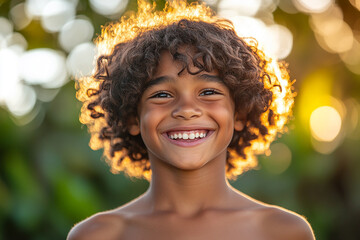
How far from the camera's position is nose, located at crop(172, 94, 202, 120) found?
7.84 ft

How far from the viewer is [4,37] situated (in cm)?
584

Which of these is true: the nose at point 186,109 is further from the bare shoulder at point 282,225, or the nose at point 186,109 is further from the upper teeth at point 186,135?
the bare shoulder at point 282,225

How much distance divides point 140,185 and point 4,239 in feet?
4.47

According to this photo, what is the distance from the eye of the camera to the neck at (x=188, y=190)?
8.27 ft

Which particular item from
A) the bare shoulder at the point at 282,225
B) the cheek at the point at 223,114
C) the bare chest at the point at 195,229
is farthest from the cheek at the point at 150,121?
the bare shoulder at the point at 282,225

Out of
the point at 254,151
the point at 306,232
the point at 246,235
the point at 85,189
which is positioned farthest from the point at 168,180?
the point at 85,189

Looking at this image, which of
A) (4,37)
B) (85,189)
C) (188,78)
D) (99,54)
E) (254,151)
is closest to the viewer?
(188,78)

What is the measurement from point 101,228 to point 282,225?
0.81 meters

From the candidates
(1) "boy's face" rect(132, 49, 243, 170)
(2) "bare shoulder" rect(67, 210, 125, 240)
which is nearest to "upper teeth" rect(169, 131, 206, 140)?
(1) "boy's face" rect(132, 49, 243, 170)

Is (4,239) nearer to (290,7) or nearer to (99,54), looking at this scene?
(99,54)

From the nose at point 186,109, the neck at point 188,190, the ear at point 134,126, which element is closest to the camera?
the nose at point 186,109

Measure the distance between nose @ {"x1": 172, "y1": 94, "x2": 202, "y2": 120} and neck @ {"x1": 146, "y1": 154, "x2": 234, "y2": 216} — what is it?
264 millimetres

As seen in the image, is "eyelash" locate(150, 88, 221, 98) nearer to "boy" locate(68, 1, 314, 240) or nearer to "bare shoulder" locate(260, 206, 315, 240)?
"boy" locate(68, 1, 314, 240)

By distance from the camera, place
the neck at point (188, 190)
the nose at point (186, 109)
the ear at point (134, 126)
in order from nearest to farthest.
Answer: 1. the nose at point (186, 109)
2. the neck at point (188, 190)
3. the ear at point (134, 126)
